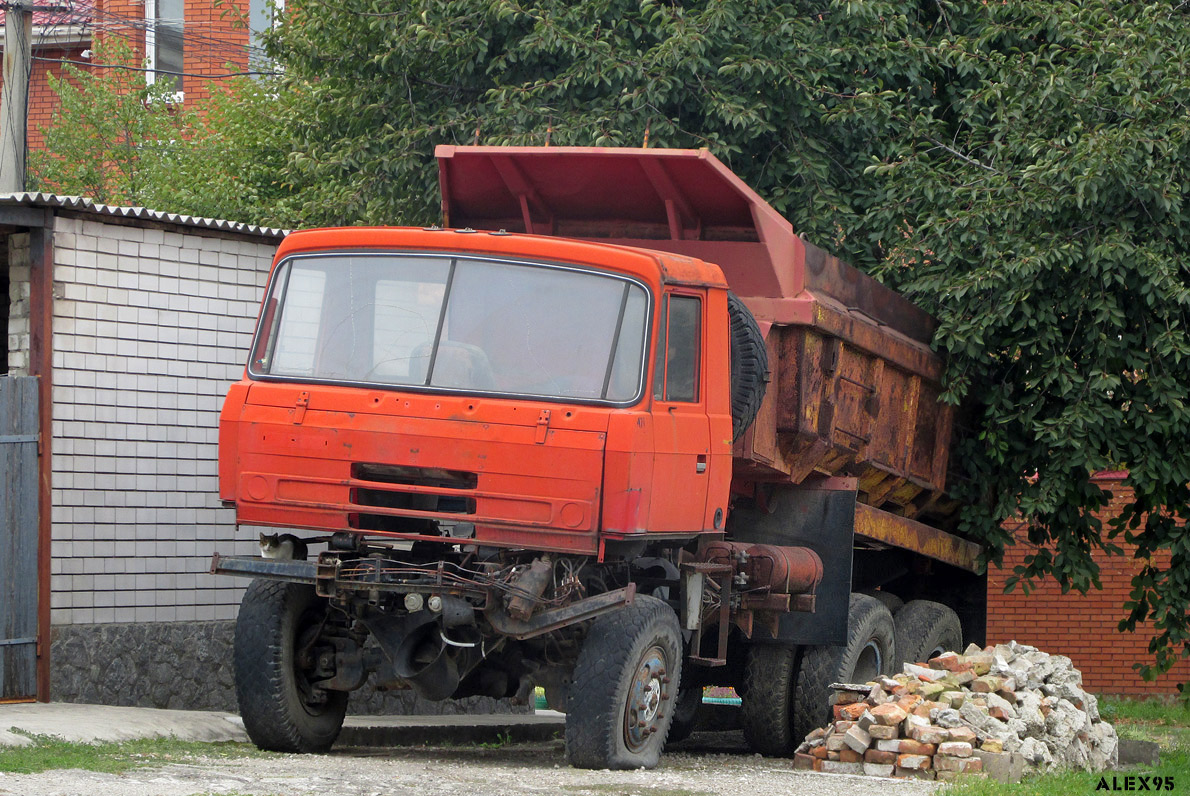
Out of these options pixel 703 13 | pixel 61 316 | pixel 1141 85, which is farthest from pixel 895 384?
pixel 61 316

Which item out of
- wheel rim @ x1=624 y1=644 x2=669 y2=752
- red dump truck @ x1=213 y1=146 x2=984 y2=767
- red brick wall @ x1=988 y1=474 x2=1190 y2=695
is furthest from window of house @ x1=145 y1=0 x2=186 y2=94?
wheel rim @ x1=624 y1=644 x2=669 y2=752

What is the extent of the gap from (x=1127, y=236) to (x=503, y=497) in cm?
550

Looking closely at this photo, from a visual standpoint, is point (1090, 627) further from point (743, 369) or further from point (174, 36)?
point (174, 36)

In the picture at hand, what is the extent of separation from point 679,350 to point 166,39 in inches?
837

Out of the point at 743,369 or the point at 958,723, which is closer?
the point at 958,723

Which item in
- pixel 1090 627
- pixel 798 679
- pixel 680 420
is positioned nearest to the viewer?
pixel 680 420

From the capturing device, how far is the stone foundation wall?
9.90 m

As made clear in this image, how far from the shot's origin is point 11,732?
7973mm

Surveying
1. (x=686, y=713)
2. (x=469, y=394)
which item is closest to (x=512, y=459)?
(x=469, y=394)

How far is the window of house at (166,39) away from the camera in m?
27.3

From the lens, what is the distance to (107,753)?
311 inches

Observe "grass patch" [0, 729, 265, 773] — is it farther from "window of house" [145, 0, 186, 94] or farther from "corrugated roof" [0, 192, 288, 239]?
"window of house" [145, 0, 186, 94]

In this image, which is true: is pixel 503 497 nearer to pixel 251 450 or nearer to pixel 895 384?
pixel 251 450

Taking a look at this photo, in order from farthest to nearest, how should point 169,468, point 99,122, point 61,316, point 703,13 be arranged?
point 99,122 → point 703,13 → point 169,468 → point 61,316
